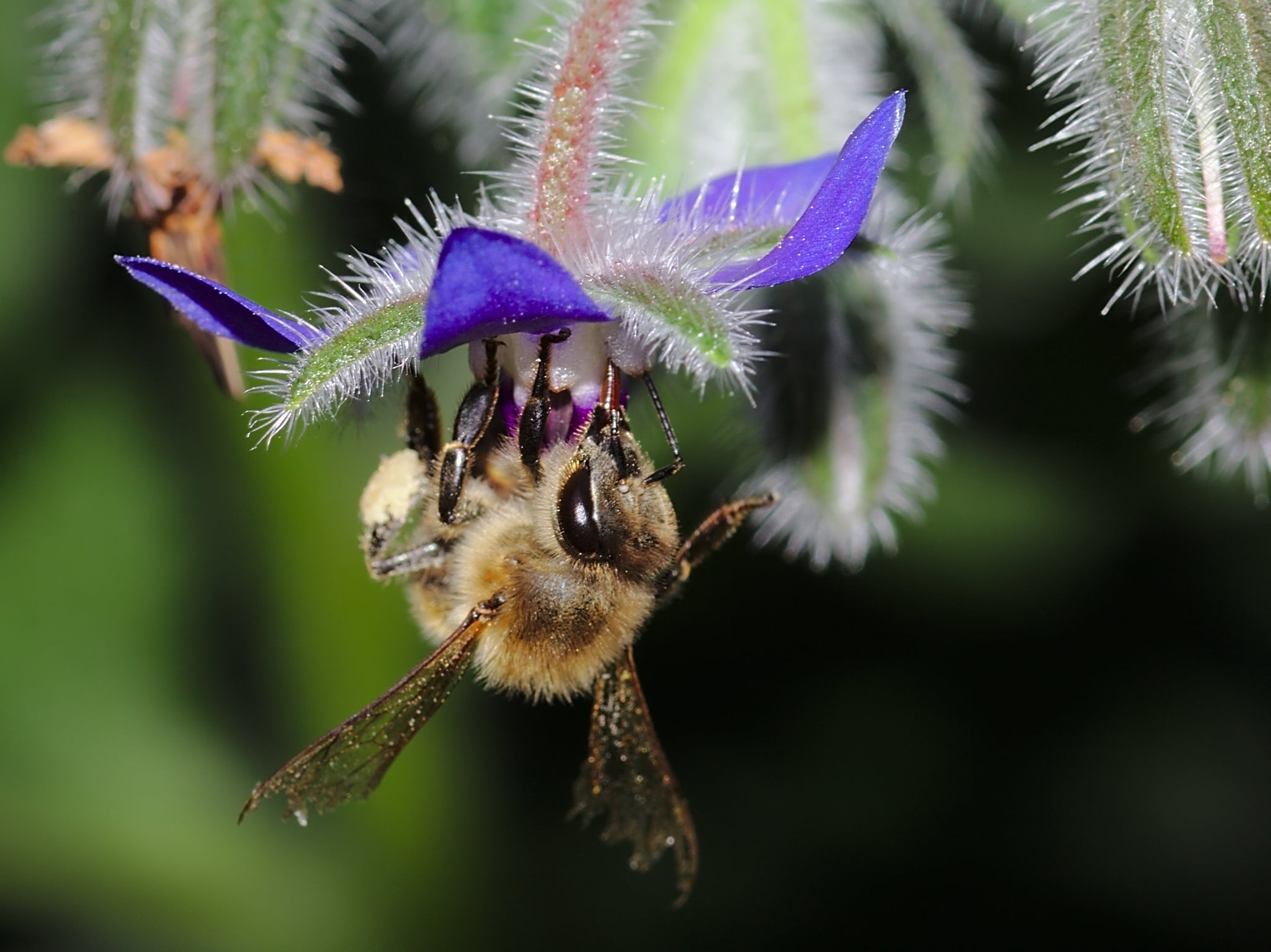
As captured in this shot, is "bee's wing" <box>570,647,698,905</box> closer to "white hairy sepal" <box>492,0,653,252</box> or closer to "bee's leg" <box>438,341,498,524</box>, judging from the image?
"bee's leg" <box>438,341,498,524</box>

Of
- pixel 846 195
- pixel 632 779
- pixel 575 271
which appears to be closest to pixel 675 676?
pixel 632 779

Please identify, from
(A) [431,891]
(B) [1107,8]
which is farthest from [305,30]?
(A) [431,891]

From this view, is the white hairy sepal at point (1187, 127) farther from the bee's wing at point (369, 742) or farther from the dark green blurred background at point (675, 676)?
the dark green blurred background at point (675, 676)

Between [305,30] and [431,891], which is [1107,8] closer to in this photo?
[305,30]

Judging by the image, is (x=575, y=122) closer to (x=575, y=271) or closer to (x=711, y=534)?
(x=575, y=271)

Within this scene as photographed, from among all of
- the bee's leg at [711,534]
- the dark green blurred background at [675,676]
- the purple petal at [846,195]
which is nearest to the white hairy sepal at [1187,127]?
the purple petal at [846,195]

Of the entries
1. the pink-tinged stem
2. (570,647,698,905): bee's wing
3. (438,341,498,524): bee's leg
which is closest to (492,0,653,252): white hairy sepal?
the pink-tinged stem
